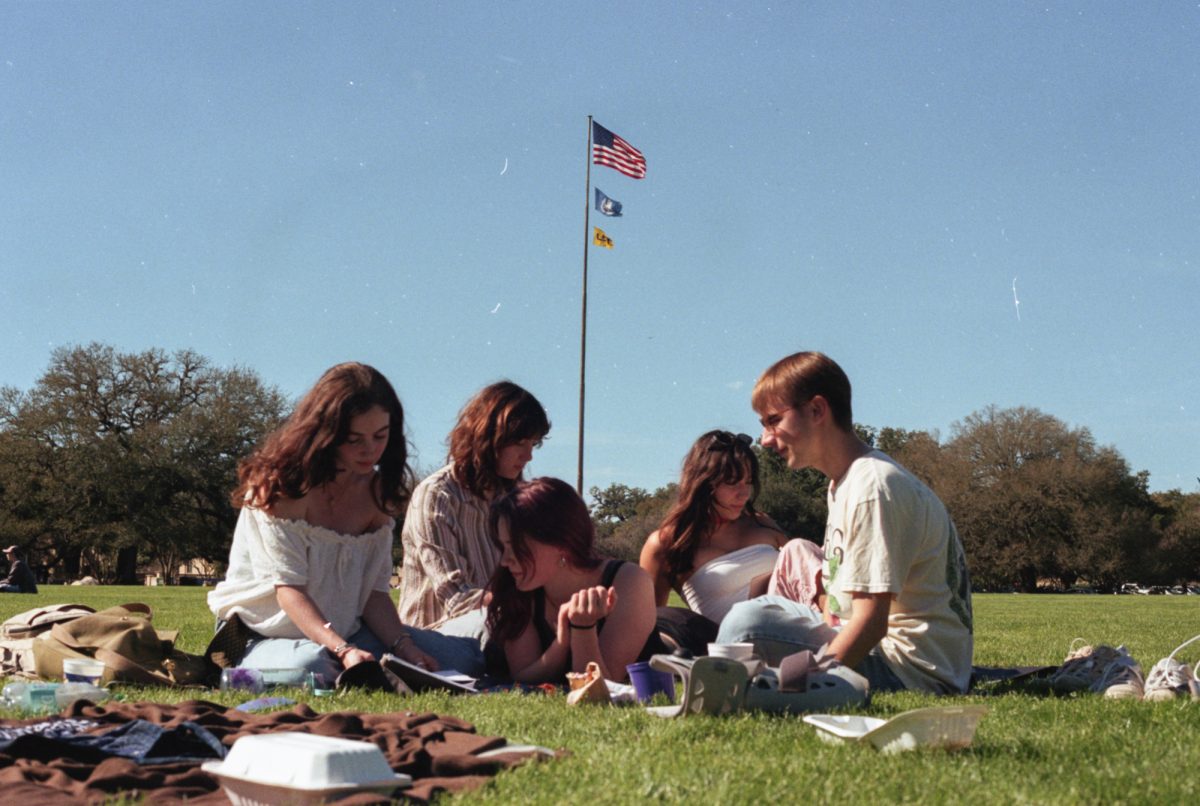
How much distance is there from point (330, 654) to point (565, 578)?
118cm

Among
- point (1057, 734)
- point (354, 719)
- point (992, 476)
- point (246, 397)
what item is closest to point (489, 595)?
point (354, 719)

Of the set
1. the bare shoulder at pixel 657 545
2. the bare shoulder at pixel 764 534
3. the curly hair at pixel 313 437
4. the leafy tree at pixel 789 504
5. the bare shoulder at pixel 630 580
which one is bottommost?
the bare shoulder at pixel 630 580

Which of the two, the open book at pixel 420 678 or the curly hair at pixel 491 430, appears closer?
the open book at pixel 420 678

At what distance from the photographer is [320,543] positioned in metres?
5.84

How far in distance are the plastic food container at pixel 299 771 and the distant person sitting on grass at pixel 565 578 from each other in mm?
2361

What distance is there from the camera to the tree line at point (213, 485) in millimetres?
54375

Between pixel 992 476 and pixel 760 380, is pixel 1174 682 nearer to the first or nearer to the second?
pixel 760 380

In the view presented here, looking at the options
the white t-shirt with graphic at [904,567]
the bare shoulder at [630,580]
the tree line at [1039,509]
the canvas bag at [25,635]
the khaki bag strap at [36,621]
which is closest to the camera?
the white t-shirt with graphic at [904,567]

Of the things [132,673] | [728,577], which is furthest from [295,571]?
[728,577]

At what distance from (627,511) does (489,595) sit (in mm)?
90013

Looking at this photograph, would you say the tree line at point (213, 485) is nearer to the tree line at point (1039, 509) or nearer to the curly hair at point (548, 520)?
the tree line at point (1039, 509)

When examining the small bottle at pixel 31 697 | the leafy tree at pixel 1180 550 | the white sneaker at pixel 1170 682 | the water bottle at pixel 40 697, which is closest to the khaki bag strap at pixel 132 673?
the water bottle at pixel 40 697

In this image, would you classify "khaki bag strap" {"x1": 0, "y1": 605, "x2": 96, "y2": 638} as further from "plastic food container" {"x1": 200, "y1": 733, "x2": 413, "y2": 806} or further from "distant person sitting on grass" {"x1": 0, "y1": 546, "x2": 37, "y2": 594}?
"distant person sitting on grass" {"x1": 0, "y1": 546, "x2": 37, "y2": 594}

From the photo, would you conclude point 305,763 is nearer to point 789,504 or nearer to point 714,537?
point 714,537
